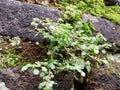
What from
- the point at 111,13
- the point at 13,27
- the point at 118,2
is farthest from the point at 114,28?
the point at 13,27

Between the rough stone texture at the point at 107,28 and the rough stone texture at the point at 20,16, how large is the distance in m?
0.35

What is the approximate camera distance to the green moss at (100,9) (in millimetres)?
3107

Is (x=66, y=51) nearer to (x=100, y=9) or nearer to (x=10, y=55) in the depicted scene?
(x=10, y=55)

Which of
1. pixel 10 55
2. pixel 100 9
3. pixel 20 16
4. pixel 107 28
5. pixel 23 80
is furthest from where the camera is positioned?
pixel 100 9

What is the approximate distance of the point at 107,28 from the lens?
296cm

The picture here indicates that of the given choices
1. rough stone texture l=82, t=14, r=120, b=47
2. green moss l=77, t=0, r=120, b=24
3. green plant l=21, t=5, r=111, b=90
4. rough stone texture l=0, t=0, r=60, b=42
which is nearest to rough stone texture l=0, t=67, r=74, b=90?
green plant l=21, t=5, r=111, b=90

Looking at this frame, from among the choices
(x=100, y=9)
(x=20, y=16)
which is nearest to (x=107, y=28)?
(x=100, y=9)

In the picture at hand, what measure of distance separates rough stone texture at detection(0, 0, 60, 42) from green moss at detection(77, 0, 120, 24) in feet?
1.28

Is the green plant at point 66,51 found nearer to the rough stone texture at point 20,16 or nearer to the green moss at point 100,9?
the rough stone texture at point 20,16

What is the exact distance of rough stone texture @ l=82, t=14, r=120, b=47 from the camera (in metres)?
2.90

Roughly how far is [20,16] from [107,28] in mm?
857

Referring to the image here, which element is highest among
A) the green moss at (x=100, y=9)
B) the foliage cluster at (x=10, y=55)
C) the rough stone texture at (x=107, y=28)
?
the green moss at (x=100, y=9)

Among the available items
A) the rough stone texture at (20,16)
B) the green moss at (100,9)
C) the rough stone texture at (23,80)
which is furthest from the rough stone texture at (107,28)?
the rough stone texture at (23,80)

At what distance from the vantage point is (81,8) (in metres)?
3.15
